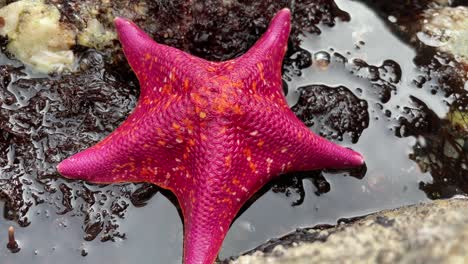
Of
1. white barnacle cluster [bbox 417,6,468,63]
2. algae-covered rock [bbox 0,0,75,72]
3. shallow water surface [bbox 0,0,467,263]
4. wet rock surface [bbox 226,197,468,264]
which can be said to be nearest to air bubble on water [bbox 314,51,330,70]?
shallow water surface [bbox 0,0,467,263]

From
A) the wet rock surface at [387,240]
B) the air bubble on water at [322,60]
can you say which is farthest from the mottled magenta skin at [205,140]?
the air bubble on water at [322,60]

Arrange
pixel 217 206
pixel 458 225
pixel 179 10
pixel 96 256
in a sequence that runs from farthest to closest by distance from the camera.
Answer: pixel 179 10 → pixel 96 256 → pixel 217 206 → pixel 458 225

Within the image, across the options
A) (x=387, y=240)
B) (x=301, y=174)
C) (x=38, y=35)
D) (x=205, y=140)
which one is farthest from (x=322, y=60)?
(x=38, y=35)

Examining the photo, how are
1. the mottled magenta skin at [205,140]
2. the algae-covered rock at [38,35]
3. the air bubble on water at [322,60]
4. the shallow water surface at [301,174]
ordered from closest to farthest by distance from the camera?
the mottled magenta skin at [205,140], the shallow water surface at [301,174], the algae-covered rock at [38,35], the air bubble on water at [322,60]

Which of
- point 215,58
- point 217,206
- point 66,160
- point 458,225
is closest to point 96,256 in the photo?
point 66,160

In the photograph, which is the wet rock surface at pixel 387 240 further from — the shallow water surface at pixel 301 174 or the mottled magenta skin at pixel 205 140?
the mottled magenta skin at pixel 205 140

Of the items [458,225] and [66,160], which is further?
[66,160]

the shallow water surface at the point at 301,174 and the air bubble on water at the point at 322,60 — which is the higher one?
the air bubble on water at the point at 322,60

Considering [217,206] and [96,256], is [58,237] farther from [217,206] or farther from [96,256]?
[217,206]
